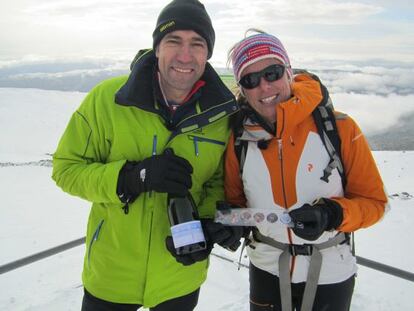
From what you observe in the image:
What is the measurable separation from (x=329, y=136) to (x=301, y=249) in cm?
73

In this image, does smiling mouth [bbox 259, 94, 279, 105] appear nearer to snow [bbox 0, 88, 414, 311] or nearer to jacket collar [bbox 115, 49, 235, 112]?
jacket collar [bbox 115, 49, 235, 112]

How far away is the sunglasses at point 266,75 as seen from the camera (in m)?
2.42

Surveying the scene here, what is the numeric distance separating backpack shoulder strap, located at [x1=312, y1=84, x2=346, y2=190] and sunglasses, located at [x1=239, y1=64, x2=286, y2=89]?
0.35 m

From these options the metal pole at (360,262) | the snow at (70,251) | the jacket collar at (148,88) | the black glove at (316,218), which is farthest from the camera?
→ the snow at (70,251)

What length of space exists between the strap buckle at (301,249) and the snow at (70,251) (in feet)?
6.86

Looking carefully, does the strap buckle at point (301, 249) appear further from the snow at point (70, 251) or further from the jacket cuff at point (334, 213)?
the snow at point (70, 251)

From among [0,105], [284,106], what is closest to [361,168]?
[284,106]

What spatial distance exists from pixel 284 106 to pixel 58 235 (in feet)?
23.6

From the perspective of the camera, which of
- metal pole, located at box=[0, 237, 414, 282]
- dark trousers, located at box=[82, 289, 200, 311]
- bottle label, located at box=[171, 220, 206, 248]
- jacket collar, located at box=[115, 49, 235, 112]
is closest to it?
bottle label, located at box=[171, 220, 206, 248]

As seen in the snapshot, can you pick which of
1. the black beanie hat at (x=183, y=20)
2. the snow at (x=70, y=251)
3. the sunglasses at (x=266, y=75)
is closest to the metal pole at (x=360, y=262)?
the snow at (x=70, y=251)

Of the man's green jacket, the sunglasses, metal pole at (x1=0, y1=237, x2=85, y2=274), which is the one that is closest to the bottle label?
the man's green jacket

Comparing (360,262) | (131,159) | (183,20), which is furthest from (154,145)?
(360,262)

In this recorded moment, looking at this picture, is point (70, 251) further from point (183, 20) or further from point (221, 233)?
point (183, 20)

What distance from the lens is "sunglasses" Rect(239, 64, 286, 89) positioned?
95.4 inches
